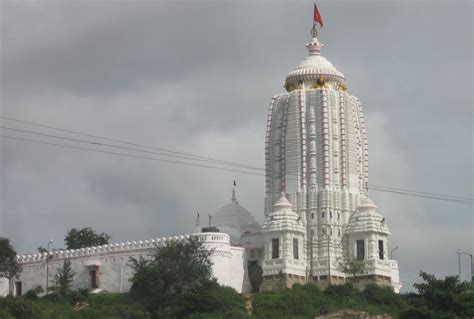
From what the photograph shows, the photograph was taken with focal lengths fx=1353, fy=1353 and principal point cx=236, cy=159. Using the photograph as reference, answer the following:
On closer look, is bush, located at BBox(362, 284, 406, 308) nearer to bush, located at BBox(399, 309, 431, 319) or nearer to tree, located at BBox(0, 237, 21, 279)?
bush, located at BBox(399, 309, 431, 319)

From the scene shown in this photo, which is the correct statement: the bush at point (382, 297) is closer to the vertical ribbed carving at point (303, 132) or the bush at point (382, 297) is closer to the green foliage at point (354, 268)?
the green foliage at point (354, 268)

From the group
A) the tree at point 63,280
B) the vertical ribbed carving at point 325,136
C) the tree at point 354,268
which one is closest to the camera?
the tree at point 354,268

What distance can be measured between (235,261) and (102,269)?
1216 centimetres

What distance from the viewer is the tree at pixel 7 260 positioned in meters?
122

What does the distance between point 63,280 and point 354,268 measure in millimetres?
25050

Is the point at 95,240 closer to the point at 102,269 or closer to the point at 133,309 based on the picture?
the point at 102,269

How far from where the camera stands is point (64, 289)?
4564 inches

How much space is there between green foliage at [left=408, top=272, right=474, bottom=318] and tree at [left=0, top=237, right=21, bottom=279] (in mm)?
39883

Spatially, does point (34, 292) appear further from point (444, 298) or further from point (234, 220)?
point (444, 298)

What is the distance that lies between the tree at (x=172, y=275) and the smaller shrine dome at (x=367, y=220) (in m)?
14.4

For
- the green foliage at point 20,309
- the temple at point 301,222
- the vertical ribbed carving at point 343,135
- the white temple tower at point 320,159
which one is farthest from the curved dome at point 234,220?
the green foliage at point 20,309

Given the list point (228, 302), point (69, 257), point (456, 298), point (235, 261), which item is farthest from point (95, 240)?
point (456, 298)

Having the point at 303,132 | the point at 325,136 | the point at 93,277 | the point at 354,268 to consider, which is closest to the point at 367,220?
the point at 354,268

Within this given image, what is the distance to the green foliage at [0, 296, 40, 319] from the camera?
104938 millimetres
